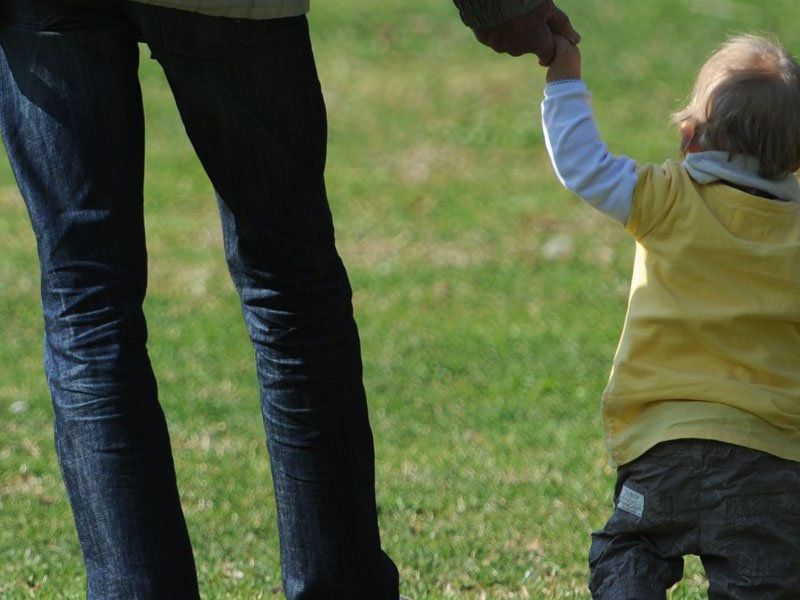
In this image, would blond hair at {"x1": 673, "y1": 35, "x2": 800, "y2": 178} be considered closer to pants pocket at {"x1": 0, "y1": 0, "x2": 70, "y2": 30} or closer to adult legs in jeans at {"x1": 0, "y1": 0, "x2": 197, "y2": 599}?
adult legs in jeans at {"x1": 0, "y1": 0, "x2": 197, "y2": 599}

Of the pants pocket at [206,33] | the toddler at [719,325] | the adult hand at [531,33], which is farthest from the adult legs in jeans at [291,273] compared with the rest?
the toddler at [719,325]

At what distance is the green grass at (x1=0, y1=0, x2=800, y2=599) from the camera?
159 inches

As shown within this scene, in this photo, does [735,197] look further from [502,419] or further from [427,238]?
[427,238]

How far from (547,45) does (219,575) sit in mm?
1578

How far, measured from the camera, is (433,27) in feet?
40.9

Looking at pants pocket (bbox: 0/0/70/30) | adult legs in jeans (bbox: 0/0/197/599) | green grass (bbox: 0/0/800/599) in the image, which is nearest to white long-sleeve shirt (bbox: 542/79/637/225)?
adult legs in jeans (bbox: 0/0/197/599)

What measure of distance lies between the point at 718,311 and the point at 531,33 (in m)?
0.63

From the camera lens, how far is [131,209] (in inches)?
108

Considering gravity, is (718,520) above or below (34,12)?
below

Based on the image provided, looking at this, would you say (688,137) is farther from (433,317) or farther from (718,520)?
(433,317)

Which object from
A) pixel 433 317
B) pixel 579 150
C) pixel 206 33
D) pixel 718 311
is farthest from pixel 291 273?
pixel 433 317

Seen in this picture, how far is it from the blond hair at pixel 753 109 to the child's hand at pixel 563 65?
243 millimetres

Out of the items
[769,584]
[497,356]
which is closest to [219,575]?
[769,584]

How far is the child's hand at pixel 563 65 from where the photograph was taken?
9.70 ft
